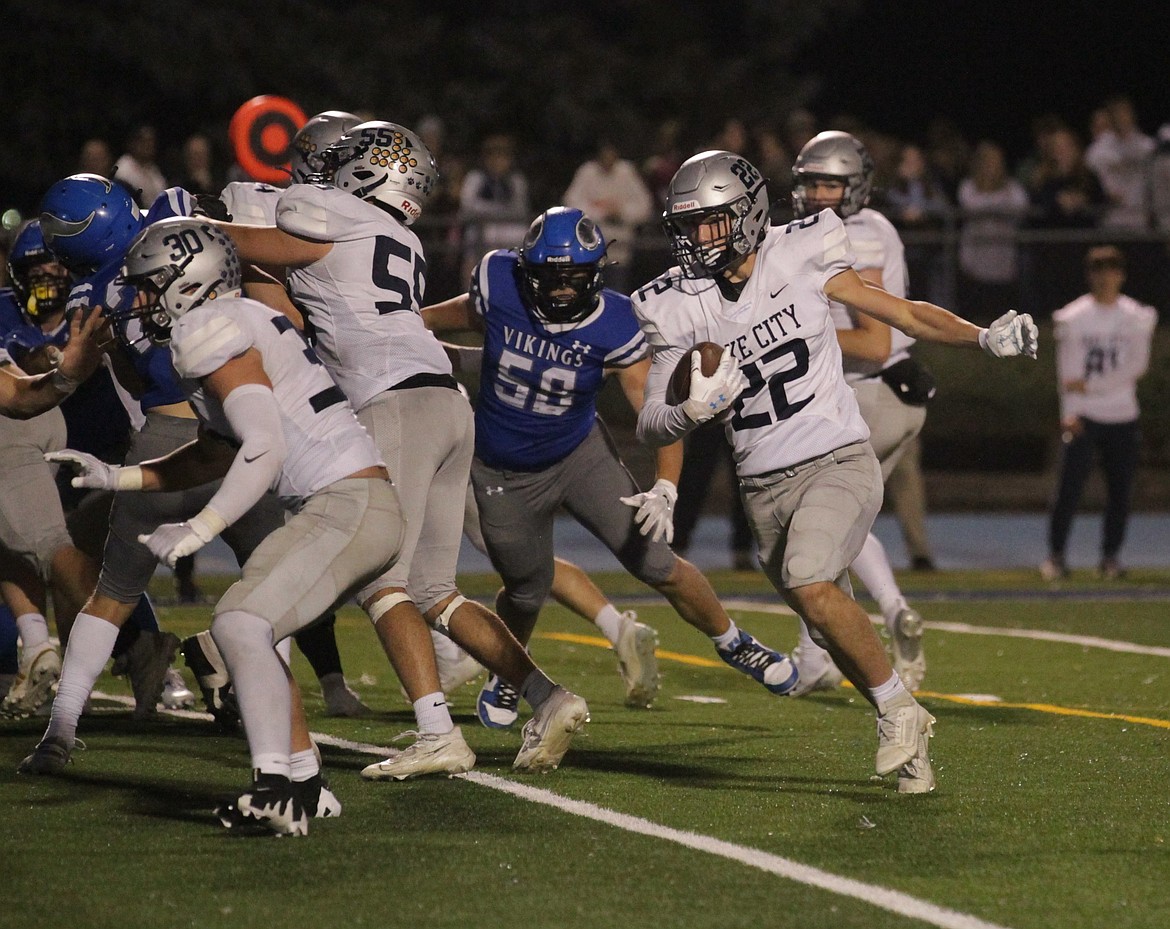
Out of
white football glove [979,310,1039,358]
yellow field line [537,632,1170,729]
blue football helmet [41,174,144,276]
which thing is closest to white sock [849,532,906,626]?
yellow field line [537,632,1170,729]

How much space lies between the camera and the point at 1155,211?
15859 millimetres

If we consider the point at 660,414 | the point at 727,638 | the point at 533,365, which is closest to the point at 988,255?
the point at 727,638

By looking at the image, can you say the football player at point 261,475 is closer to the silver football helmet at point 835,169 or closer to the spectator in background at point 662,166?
the silver football helmet at point 835,169

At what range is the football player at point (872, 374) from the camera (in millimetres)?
7848

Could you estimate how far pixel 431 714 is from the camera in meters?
5.85

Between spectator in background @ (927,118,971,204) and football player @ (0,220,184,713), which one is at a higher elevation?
spectator in background @ (927,118,971,204)

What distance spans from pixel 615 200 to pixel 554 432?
824 centimetres

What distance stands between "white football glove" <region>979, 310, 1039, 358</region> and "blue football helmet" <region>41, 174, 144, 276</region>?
9.03ft

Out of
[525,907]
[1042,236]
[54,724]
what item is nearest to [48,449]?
[54,724]

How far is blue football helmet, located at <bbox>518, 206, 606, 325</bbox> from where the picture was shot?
6.34m

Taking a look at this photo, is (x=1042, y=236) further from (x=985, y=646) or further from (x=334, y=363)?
(x=334, y=363)

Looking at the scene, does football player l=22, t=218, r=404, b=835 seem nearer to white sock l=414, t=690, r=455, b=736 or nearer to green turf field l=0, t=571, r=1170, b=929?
green turf field l=0, t=571, r=1170, b=929

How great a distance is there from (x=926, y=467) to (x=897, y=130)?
884cm

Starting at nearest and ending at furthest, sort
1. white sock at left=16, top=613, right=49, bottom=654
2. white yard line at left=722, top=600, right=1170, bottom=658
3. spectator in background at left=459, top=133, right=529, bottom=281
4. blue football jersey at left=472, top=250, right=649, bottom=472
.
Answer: blue football jersey at left=472, top=250, right=649, bottom=472, white sock at left=16, top=613, right=49, bottom=654, white yard line at left=722, top=600, right=1170, bottom=658, spectator in background at left=459, top=133, right=529, bottom=281
